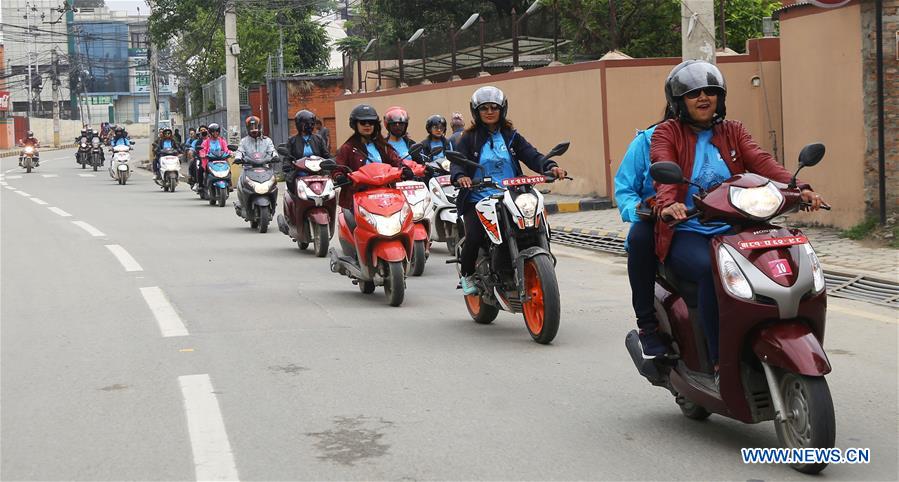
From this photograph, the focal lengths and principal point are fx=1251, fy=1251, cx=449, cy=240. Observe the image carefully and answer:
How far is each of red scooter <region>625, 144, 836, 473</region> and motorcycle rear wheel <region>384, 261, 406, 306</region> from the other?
530cm

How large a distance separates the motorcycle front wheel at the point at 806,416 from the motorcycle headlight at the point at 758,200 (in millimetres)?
679

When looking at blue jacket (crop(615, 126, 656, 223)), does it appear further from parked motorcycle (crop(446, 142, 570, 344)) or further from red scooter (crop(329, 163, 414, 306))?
red scooter (crop(329, 163, 414, 306))

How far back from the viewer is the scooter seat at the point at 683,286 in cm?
568

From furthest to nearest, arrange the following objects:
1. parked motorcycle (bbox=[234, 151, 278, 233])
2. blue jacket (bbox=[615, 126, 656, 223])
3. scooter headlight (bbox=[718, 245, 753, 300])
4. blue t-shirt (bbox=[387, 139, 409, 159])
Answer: parked motorcycle (bbox=[234, 151, 278, 233])
blue t-shirt (bbox=[387, 139, 409, 159])
blue jacket (bbox=[615, 126, 656, 223])
scooter headlight (bbox=[718, 245, 753, 300])

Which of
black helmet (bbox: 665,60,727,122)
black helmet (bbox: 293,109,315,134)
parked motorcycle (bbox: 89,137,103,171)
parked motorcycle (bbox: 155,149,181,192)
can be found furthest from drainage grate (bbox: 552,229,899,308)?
parked motorcycle (bbox: 89,137,103,171)

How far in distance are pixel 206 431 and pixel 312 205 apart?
922 cm

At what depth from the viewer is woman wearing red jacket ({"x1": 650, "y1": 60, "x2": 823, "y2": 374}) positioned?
5.72m

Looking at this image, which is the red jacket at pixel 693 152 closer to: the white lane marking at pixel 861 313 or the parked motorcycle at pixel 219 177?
the white lane marking at pixel 861 313

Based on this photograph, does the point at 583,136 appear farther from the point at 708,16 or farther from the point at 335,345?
the point at 335,345

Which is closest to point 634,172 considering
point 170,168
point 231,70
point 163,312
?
point 163,312

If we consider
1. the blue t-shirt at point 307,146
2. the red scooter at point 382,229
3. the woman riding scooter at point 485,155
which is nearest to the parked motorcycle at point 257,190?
the blue t-shirt at point 307,146

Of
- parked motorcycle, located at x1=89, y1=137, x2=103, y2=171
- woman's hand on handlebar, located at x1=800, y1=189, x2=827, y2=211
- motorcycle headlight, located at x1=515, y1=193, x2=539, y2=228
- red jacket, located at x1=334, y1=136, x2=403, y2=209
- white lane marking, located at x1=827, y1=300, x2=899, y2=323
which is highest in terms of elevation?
parked motorcycle, located at x1=89, y1=137, x2=103, y2=171

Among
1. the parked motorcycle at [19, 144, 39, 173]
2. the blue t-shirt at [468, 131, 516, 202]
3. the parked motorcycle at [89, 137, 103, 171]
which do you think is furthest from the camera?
the parked motorcycle at [89, 137, 103, 171]

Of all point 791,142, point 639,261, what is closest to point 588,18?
point 791,142
